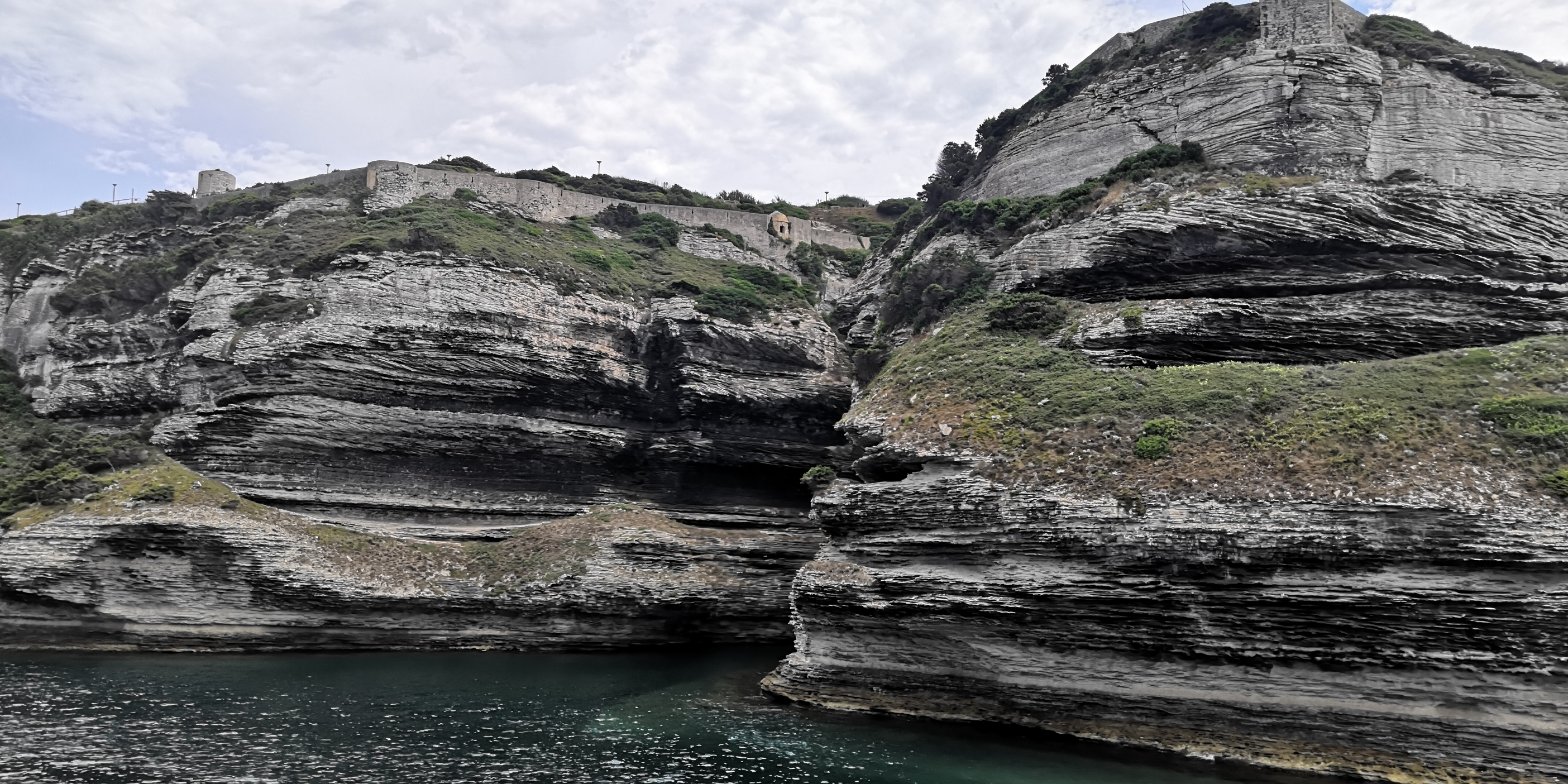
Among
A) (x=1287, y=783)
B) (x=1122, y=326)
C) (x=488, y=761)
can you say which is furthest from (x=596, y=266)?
(x=1287, y=783)

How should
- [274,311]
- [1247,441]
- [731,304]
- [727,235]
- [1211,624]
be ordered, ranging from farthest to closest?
[727,235]
[731,304]
[274,311]
[1247,441]
[1211,624]

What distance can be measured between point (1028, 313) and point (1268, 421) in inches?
479

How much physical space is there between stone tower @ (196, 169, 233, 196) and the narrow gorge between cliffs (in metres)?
7.14

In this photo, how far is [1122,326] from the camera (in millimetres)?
33656

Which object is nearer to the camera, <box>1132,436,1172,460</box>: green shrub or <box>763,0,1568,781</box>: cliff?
<box>763,0,1568,781</box>: cliff

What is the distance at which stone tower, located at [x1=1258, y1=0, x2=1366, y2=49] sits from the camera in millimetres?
40562

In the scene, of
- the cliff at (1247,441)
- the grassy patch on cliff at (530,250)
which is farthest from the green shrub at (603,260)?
the cliff at (1247,441)

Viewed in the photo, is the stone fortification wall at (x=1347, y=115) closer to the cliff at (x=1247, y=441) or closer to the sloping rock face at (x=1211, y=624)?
the cliff at (x=1247, y=441)

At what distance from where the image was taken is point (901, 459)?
31562 millimetres

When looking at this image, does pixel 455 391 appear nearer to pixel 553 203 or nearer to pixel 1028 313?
pixel 553 203

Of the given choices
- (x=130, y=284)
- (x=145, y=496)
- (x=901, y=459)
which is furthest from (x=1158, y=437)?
(x=130, y=284)

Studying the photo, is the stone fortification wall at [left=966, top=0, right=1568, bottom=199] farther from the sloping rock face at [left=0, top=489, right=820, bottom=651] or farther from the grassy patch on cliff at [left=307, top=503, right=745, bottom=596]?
the grassy patch on cliff at [left=307, top=503, right=745, bottom=596]

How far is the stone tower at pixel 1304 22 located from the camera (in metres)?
40.6

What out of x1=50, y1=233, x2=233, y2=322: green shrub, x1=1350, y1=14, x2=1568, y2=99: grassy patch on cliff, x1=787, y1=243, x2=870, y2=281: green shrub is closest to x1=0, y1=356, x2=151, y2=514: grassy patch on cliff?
x1=50, y1=233, x2=233, y2=322: green shrub
